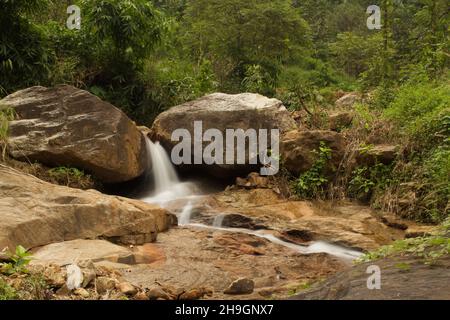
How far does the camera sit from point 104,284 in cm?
414

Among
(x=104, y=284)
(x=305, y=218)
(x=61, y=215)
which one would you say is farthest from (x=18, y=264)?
(x=305, y=218)

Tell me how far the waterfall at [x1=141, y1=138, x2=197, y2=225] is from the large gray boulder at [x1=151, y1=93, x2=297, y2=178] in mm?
194

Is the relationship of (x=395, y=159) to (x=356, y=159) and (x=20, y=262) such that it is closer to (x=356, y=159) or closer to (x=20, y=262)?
(x=356, y=159)

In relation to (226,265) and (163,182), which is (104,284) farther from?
(163,182)

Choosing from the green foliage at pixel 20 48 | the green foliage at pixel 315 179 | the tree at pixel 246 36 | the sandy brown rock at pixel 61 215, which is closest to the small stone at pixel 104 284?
the sandy brown rock at pixel 61 215

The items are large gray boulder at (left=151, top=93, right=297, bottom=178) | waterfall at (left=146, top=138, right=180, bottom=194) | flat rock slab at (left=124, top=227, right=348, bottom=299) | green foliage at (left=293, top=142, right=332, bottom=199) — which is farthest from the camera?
large gray boulder at (left=151, top=93, right=297, bottom=178)

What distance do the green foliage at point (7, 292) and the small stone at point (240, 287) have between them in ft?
6.13

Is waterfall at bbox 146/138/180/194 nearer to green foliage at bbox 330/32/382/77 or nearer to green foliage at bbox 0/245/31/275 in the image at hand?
green foliage at bbox 0/245/31/275

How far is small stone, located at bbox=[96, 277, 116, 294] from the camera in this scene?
4102 mm

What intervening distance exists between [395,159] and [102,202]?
4292 mm

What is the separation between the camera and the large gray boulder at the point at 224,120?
29.4 ft

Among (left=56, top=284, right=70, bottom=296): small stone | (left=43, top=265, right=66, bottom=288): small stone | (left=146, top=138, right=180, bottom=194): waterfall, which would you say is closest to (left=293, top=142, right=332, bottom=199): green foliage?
(left=146, top=138, right=180, bottom=194): waterfall

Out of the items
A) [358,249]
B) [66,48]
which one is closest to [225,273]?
[358,249]

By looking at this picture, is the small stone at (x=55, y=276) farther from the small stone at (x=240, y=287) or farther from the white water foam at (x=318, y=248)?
the white water foam at (x=318, y=248)
